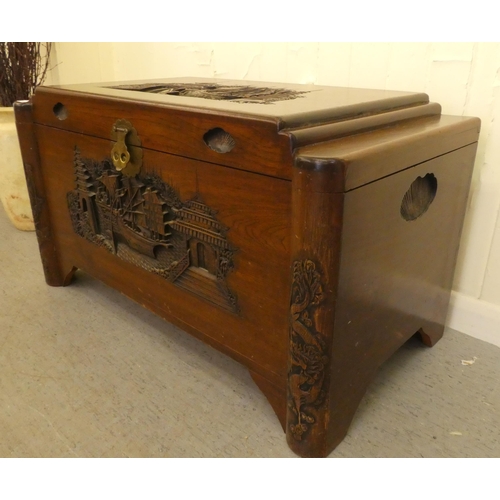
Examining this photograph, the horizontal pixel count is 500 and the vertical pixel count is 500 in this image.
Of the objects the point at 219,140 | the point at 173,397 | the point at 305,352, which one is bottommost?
the point at 173,397

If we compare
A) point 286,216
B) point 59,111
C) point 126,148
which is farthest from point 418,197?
point 59,111

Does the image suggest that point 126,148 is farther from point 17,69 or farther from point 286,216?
point 17,69

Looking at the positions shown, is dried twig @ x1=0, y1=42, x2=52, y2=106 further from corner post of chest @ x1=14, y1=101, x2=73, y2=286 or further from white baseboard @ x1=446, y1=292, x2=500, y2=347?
white baseboard @ x1=446, y1=292, x2=500, y2=347

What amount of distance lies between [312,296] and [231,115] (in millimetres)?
277

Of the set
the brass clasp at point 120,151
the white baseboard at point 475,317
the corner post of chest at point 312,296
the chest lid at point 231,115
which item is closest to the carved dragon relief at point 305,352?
the corner post of chest at point 312,296

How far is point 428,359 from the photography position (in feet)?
3.27

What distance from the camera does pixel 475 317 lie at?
1.07 m

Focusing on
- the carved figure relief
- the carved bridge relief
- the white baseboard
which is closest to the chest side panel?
the carved bridge relief

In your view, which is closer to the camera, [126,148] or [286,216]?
[286,216]

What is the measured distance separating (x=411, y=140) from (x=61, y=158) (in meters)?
0.76

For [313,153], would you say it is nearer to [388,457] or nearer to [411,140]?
[411,140]

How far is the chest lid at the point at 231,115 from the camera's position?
0.66m

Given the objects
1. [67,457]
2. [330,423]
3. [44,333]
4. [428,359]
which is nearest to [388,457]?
[330,423]

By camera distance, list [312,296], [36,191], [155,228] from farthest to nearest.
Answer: [36,191], [155,228], [312,296]
